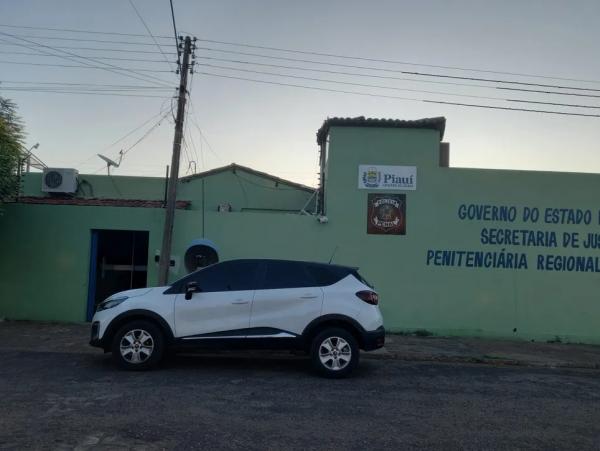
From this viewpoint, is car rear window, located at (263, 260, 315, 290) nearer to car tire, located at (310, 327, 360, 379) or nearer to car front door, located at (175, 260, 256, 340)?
car front door, located at (175, 260, 256, 340)

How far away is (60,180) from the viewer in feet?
50.7

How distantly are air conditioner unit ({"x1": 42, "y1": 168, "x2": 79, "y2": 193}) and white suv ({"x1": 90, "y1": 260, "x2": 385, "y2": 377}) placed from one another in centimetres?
835

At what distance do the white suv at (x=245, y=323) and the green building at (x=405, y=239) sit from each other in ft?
14.2

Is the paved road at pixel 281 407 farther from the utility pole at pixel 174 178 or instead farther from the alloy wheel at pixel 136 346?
the utility pole at pixel 174 178

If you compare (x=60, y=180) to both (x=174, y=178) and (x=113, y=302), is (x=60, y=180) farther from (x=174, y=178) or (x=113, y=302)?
(x=113, y=302)

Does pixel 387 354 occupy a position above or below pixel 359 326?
below

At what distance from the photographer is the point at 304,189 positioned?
20391 millimetres

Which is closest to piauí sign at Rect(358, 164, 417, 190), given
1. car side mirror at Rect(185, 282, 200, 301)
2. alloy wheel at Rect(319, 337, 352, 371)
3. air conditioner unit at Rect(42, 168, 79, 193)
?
alloy wheel at Rect(319, 337, 352, 371)

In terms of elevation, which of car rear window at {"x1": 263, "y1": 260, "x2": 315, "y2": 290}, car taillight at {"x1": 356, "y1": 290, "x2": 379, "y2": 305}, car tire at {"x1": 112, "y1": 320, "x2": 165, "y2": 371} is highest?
car rear window at {"x1": 263, "y1": 260, "x2": 315, "y2": 290}

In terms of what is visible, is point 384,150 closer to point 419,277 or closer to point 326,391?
point 419,277

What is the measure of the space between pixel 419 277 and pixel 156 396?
7.50m

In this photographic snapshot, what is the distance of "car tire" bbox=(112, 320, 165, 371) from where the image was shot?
8.02 metres

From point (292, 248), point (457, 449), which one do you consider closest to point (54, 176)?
point (292, 248)

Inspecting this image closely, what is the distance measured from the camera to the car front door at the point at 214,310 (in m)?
8.06
